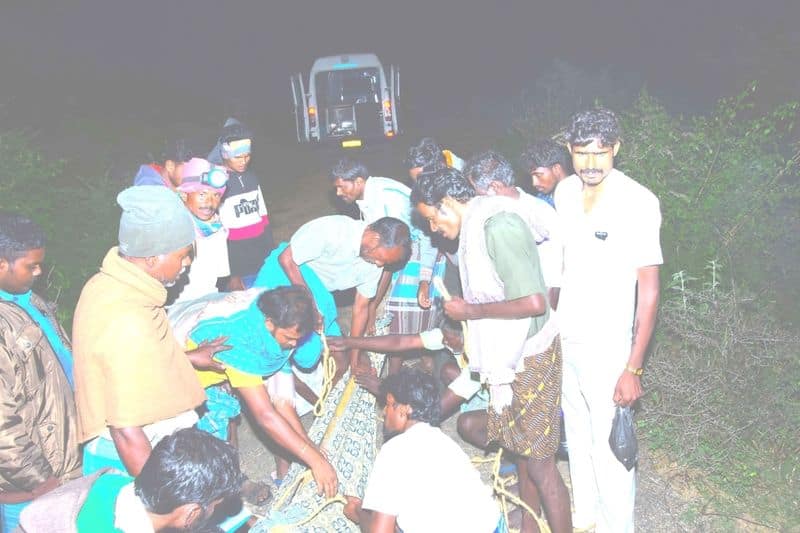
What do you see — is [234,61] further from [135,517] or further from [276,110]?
[135,517]

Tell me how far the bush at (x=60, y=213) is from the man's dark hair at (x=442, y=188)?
13.7 ft

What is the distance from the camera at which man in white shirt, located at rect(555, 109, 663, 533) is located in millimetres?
3209

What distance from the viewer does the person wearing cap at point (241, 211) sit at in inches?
196

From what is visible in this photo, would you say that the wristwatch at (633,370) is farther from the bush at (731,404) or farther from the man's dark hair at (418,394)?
the bush at (731,404)

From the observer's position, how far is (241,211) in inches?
201

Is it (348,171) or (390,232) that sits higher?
(348,171)

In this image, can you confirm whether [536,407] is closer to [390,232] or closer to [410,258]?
[390,232]

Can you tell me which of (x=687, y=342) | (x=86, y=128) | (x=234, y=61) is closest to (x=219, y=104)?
(x=86, y=128)

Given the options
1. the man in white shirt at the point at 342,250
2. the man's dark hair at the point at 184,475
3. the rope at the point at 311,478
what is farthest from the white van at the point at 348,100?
the man's dark hair at the point at 184,475

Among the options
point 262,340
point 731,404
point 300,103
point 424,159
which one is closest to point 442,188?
point 262,340

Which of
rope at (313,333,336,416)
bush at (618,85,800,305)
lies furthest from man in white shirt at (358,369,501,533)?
bush at (618,85,800,305)

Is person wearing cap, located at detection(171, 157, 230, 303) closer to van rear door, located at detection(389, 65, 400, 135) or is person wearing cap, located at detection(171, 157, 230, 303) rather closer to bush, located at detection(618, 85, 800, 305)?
bush, located at detection(618, 85, 800, 305)

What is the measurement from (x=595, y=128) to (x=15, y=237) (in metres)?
2.53

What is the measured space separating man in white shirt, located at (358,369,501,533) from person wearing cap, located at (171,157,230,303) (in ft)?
6.87
